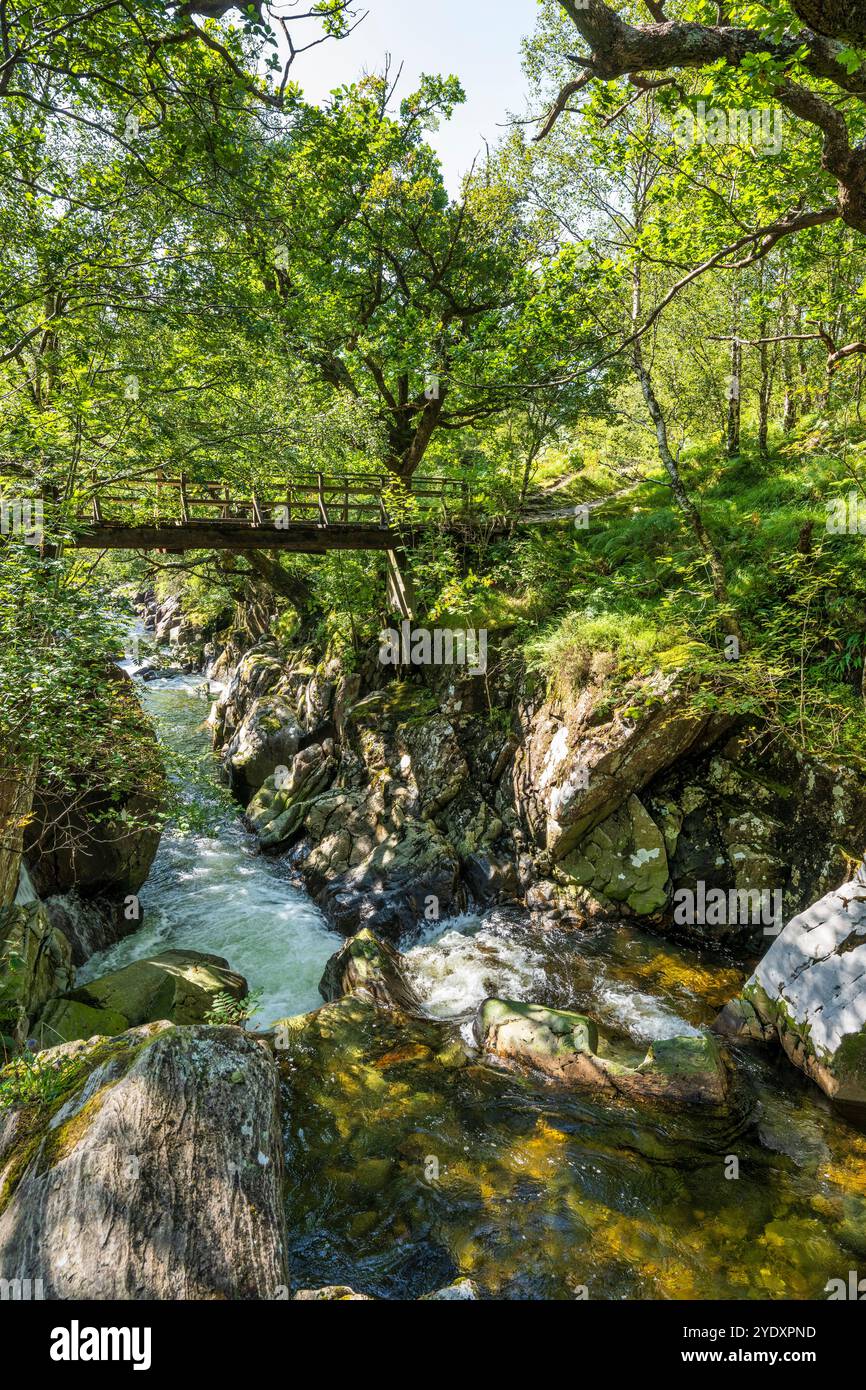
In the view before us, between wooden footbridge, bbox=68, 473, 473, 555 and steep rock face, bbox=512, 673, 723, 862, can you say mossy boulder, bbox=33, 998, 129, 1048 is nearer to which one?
steep rock face, bbox=512, 673, 723, 862

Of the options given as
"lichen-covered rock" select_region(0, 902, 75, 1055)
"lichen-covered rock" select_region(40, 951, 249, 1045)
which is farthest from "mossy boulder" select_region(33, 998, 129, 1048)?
"lichen-covered rock" select_region(0, 902, 75, 1055)

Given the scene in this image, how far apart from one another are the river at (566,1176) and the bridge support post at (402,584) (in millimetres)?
8791

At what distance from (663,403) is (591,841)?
1656 cm

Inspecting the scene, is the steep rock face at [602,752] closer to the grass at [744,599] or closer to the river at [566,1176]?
the grass at [744,599]

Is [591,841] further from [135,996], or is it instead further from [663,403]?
[663,403]

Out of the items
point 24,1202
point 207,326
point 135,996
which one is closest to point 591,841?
point 135,996

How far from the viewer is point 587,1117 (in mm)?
5844

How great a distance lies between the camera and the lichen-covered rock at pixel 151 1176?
3.08m

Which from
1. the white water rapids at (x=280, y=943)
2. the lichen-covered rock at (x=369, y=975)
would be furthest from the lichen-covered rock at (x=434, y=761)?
the lichen-covered rock at (x=369, y=975)

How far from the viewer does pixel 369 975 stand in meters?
8.02

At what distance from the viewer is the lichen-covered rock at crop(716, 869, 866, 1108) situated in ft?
19.1

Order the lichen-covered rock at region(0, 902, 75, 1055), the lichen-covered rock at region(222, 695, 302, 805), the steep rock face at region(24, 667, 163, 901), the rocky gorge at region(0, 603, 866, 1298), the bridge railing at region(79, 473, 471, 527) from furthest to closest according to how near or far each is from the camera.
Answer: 1. the lichen-covered rock at region(222, 695, 302, 805)
2. the bridge railing at region(79, 473, 471, 527)
3. the steep rock face at region(24, 667, 163, 901)
4. the lichen-covered rock at region(0, 902, 75, 1055)
5. the rocky gorge at region(0, 603, 866, 1298)

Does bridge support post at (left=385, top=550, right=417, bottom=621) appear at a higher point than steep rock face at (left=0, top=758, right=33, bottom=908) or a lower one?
higher

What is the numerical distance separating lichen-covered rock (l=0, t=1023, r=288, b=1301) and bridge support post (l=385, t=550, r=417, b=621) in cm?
1118
